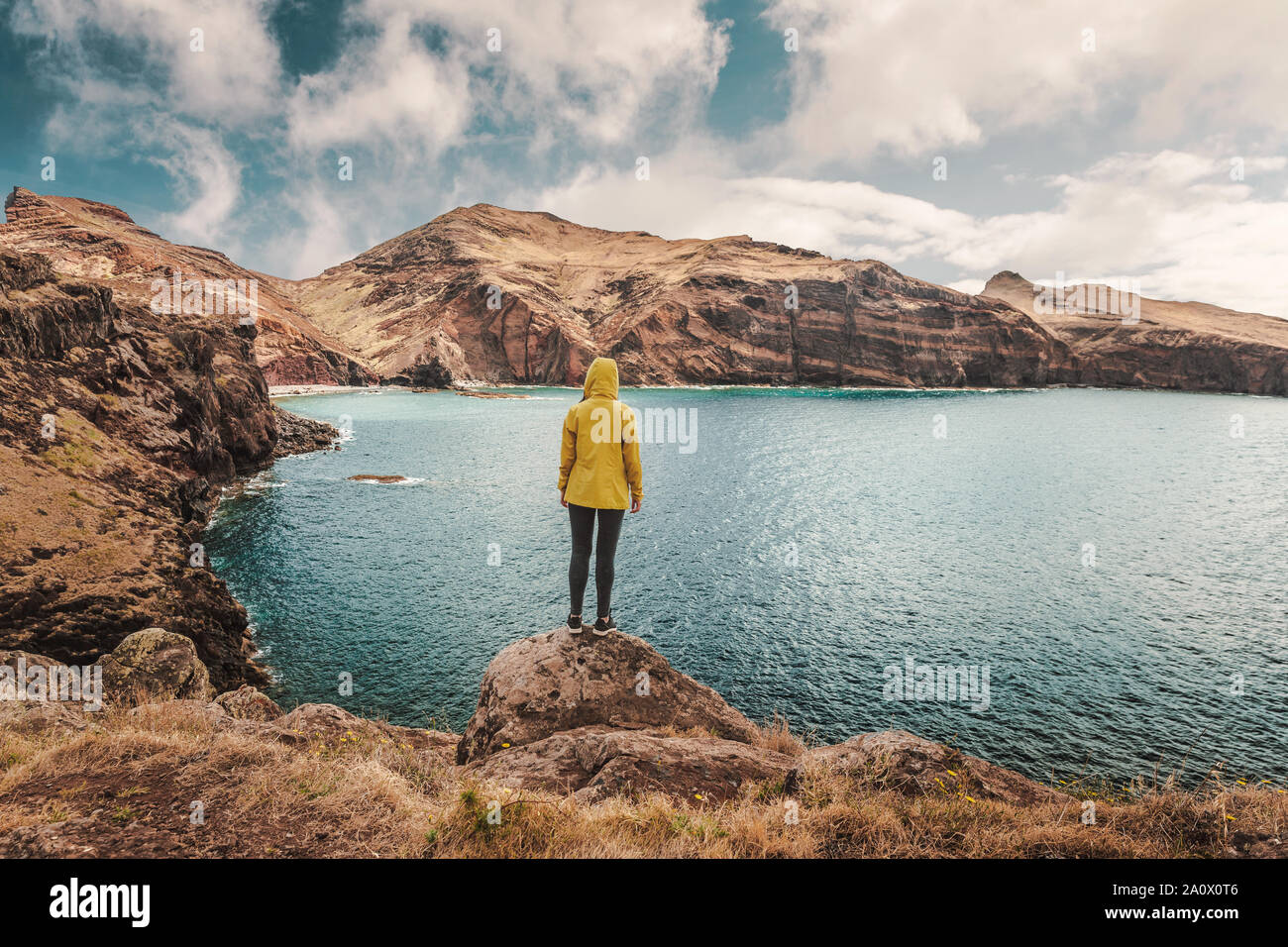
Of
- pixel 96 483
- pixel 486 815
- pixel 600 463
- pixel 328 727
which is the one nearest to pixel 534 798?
pixel 486 815

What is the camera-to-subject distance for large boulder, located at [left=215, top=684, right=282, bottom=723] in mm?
10891

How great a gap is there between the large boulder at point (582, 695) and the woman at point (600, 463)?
2.64 meters

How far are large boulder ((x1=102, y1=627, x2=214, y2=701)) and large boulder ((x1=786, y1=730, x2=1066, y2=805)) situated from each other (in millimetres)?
12139

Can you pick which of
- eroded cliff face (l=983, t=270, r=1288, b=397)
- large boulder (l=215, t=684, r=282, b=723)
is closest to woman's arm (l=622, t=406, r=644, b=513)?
large boulder (l=215, t=684, r=282, b=723)

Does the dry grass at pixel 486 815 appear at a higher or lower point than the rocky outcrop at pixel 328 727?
higher

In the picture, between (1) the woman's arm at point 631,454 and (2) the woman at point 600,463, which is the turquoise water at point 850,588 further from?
(1) the woman's arm at point 631,454

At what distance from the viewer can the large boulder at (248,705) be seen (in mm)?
10891

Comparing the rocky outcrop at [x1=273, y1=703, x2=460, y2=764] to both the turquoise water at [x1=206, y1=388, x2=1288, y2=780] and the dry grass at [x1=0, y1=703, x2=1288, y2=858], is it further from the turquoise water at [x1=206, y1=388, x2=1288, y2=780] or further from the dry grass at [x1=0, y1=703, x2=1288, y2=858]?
the turquoise water at [x1=206, y1=388, x2=1288, y2=780]

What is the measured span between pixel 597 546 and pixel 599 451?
4.39 ft

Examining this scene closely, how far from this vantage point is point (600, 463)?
308 inches

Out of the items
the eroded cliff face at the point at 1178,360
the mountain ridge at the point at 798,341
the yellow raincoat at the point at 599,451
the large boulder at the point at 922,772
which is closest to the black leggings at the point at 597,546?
the yellow raincoat at the point at 599,451

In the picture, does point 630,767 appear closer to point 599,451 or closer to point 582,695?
point 582,695
